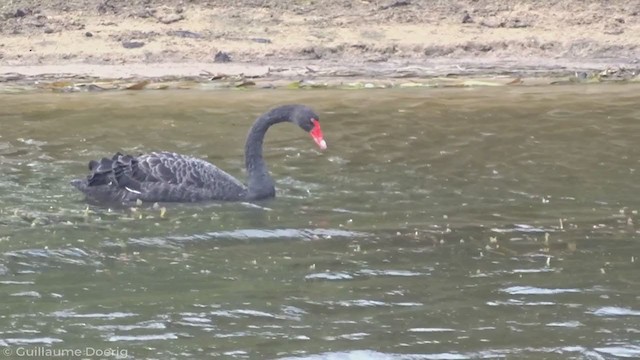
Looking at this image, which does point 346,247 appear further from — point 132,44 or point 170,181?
point 132,44

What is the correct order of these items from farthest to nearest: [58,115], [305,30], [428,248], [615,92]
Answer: [305,30], [615,92], [58,115], [428,248]

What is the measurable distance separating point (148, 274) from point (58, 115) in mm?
8383

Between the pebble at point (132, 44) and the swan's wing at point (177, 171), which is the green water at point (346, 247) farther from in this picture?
the pebble at point (132, 44)

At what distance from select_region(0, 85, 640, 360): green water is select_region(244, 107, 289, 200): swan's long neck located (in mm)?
159

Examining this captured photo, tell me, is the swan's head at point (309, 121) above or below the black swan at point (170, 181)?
above

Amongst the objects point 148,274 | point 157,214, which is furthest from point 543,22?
point 148,274

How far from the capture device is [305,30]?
20.6m

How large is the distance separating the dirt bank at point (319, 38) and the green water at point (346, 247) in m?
3.64

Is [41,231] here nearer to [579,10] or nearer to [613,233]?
[613,233]

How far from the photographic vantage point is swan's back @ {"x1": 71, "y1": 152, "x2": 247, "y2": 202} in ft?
36.3

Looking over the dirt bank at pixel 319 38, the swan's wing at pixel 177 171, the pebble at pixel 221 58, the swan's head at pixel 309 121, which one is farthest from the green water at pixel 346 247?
the pebble at pixel 221 58

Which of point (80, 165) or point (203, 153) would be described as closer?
point (80, 165)

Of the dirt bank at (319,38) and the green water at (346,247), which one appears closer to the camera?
the green water at (346,247)

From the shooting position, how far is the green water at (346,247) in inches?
281
